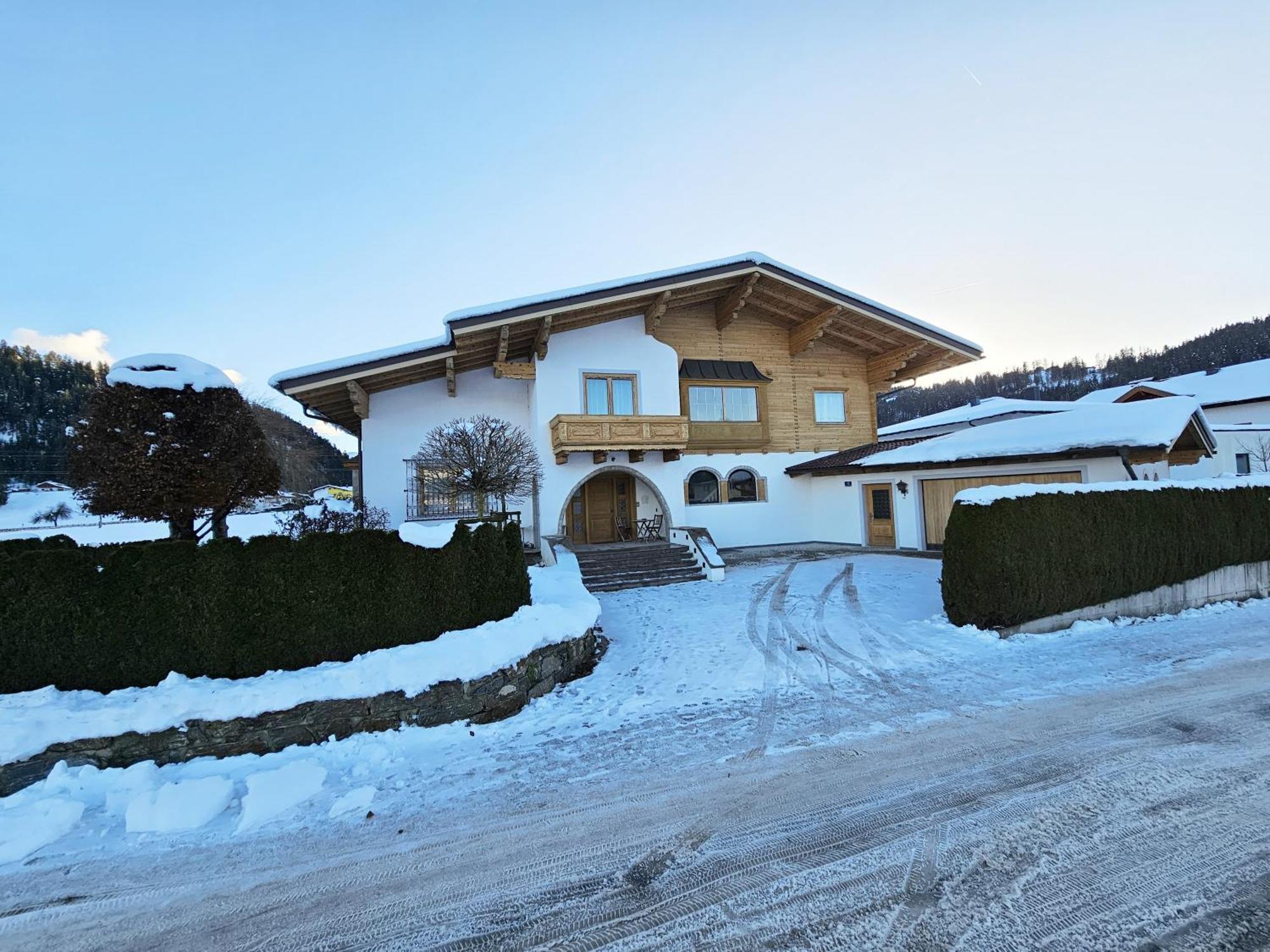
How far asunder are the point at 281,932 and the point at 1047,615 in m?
8.94

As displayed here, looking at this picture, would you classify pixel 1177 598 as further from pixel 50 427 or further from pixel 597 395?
pixel 50 427

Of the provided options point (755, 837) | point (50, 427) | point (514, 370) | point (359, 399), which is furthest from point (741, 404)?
point (50, 427)

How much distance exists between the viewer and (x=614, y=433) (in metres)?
15.2

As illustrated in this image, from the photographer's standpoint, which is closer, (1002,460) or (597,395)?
(1002,460)

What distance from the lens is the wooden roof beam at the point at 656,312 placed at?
16094mm

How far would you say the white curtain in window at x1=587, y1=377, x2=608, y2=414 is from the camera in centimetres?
1627

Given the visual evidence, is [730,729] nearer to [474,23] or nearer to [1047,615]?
[1047,615]

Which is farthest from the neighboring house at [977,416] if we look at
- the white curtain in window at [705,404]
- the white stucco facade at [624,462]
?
the white curtain in window at [705,404]

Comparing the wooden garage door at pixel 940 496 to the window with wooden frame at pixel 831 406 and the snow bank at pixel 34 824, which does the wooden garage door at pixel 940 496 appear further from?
the snow bank at pixel 34 824

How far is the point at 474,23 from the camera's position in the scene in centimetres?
1053

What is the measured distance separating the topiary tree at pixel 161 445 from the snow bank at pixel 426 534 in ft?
10.5

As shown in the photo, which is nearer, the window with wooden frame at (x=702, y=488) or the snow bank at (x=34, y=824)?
the snow bank at (x=34, y=824)

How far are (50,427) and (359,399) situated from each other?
50.3 metres

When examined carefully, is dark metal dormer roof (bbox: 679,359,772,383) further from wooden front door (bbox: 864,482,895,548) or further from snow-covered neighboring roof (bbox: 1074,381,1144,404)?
snow-covered neighboring roof (bbox: 1074,381,1144,404)
